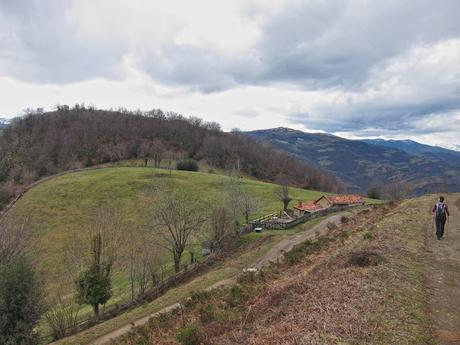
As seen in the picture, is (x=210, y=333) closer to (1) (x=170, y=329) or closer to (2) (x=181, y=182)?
(1) (x=170, y=329)

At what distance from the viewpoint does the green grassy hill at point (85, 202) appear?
47438 mm

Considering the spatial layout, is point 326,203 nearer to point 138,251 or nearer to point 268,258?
point 268,258

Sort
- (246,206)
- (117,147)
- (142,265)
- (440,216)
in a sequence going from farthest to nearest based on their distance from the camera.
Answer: (117,147), (246,206), (142,265), (440,216)

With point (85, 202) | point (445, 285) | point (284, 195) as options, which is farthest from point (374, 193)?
point (445, 285)

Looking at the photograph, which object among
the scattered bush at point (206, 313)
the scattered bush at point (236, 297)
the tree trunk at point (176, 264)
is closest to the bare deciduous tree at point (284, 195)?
the tree trunk at point (176, 264)

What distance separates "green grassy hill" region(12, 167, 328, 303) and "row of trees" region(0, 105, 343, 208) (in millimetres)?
29281

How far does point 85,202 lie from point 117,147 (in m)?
63.9

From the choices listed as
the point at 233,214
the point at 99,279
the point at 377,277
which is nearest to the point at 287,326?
the point at 377,277

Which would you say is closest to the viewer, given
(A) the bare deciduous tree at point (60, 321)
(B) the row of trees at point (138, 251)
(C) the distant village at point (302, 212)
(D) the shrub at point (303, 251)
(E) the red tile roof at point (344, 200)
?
(D) the shrub at point (303, 251)

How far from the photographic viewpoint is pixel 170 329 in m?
16.4

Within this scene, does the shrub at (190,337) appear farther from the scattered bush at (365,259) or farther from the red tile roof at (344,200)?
the red tile roof at (344,200)

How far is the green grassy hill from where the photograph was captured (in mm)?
47438

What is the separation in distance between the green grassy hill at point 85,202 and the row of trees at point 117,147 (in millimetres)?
29281

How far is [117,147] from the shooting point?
129 metres
